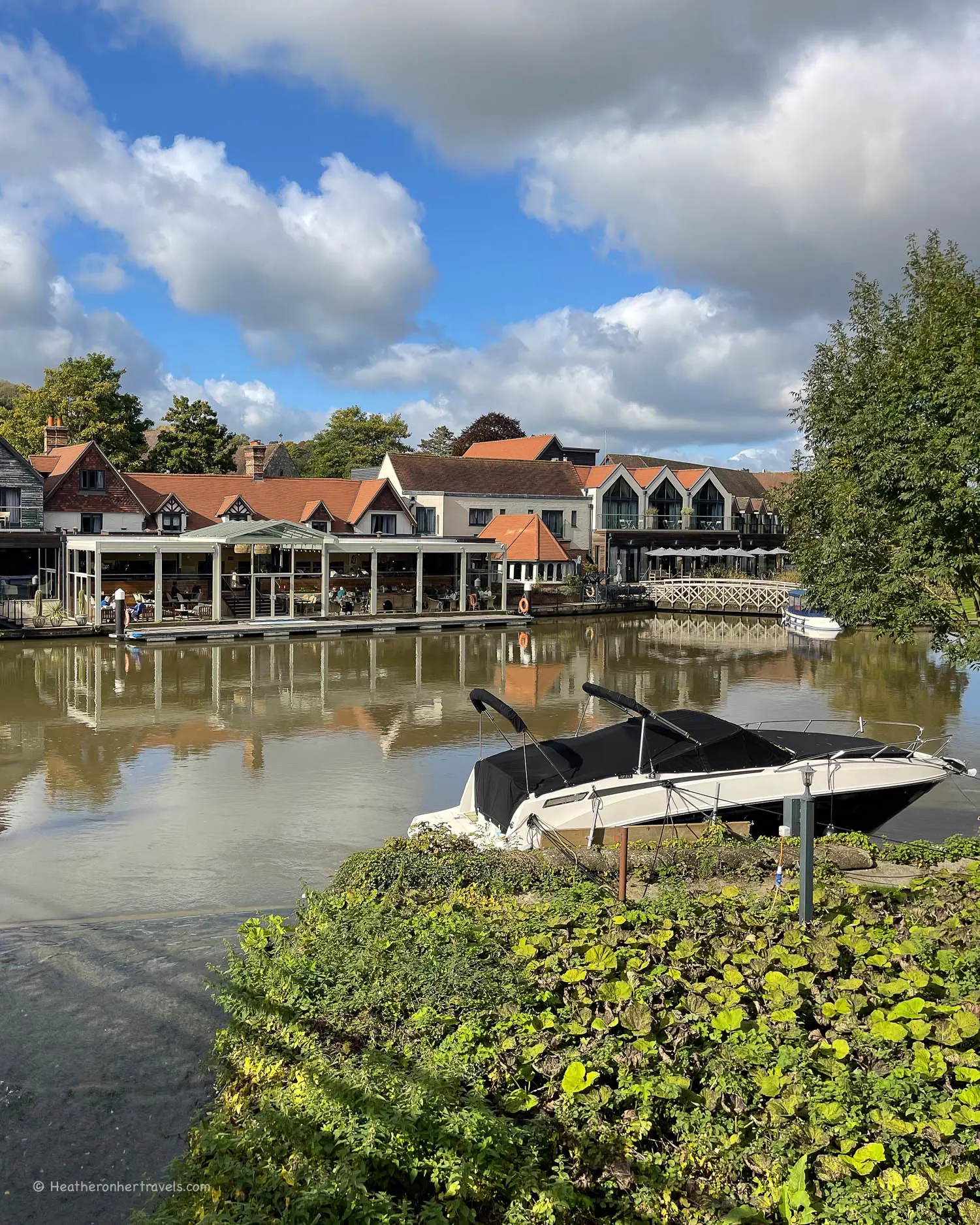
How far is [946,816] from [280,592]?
32.8 metres

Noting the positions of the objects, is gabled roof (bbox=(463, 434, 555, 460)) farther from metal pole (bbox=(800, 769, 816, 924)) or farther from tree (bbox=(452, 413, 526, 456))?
metal pole (bbox=(800, 769, 816, 924))

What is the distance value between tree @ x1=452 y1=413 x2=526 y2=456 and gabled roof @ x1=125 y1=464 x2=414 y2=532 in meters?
31.9

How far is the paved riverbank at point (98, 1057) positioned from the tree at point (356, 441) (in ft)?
225

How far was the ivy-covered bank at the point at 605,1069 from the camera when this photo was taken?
4816 millimetres

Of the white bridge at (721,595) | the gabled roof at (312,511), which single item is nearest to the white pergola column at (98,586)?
the gabled roof at (312,511)

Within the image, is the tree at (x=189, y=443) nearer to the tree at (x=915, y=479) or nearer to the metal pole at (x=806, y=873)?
the tree at (x=915, y=479)

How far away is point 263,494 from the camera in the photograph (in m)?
48.5

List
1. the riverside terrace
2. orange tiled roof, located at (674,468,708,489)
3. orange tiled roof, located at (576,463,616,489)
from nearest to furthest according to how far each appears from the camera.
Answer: the riverside terrace, orange tiled roof, located at (576,463,616,489), orange tiled roof, located at (674,468,708,489)

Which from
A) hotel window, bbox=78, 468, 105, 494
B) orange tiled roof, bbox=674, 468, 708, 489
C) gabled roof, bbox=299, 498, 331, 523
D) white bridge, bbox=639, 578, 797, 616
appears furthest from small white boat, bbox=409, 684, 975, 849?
orange tiled roof, bbox=674, 468, 708, 489

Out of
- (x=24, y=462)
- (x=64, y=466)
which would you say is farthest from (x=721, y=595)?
(x=24, y=462)

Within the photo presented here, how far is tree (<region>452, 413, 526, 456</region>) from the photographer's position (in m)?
82.4

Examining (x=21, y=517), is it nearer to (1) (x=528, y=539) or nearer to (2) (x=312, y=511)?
(2) (x=312, y=511)

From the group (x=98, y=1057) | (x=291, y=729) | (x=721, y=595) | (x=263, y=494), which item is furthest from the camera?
(x=721, y=595)

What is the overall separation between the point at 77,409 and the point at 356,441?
2736 cm
